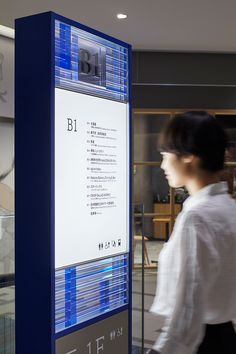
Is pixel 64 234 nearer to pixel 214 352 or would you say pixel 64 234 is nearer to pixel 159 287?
pixel 159 287

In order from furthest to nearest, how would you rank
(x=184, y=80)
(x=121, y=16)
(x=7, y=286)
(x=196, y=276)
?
(x=184, y=80)
(x=121, y=16)
(x=7, y=286)
(x=196, y=276)

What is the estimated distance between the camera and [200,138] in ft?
4.46

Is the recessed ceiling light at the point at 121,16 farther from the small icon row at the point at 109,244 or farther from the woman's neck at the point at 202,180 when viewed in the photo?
the woman's neck at the point at 202,180

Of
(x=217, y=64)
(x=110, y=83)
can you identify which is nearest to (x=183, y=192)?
(x=217, y=64)

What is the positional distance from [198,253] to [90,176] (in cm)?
111

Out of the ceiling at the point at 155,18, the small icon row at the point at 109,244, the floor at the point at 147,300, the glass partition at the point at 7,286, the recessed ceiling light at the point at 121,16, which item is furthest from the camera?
the recessed ceiling light at the point at 121,16

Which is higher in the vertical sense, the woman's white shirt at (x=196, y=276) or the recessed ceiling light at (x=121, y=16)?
the recessed ceiling light at (x=121, y=16)

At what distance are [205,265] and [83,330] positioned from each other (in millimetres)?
1209

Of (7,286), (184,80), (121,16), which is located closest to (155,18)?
(121,16)

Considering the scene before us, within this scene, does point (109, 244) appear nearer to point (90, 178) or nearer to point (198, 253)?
point (90, 178)

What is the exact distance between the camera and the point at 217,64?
7.73 metres

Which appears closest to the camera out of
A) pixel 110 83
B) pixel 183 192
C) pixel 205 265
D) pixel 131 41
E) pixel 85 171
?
pixel 205 265

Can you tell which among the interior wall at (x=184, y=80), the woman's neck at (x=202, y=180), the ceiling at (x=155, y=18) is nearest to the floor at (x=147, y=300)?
the woman's neck at (x=202, y=180)

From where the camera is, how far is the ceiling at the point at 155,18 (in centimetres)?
548
